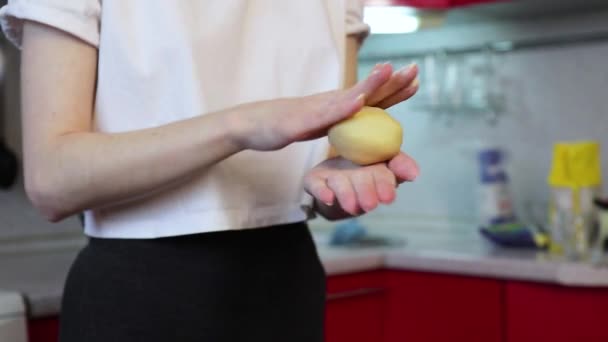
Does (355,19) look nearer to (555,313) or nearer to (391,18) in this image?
(555,313)

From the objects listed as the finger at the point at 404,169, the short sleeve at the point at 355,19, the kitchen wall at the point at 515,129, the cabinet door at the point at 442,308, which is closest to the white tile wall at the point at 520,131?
the kitchen wall at the point at 515,129

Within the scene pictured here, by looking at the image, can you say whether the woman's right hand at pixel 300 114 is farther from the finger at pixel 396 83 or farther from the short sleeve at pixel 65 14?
the short sleeve at pixel 65 14

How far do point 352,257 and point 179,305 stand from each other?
98 centimetres

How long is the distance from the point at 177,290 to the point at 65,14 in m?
0.23

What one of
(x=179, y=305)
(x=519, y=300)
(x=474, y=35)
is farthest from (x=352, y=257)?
(x=179, y=305)

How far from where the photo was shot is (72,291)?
68cm

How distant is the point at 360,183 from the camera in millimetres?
559

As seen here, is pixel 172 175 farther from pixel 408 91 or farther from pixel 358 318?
Result: pixel 358 318

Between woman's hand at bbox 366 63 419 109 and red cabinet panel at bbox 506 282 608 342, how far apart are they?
0.94 meters

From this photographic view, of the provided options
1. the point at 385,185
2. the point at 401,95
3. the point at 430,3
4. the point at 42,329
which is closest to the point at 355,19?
the point at 401,95

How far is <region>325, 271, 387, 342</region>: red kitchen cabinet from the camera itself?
1584mm

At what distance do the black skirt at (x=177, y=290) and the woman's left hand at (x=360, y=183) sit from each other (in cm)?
12

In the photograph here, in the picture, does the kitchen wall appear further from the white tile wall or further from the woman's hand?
the woman's hand

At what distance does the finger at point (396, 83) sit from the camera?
2.01 ft
